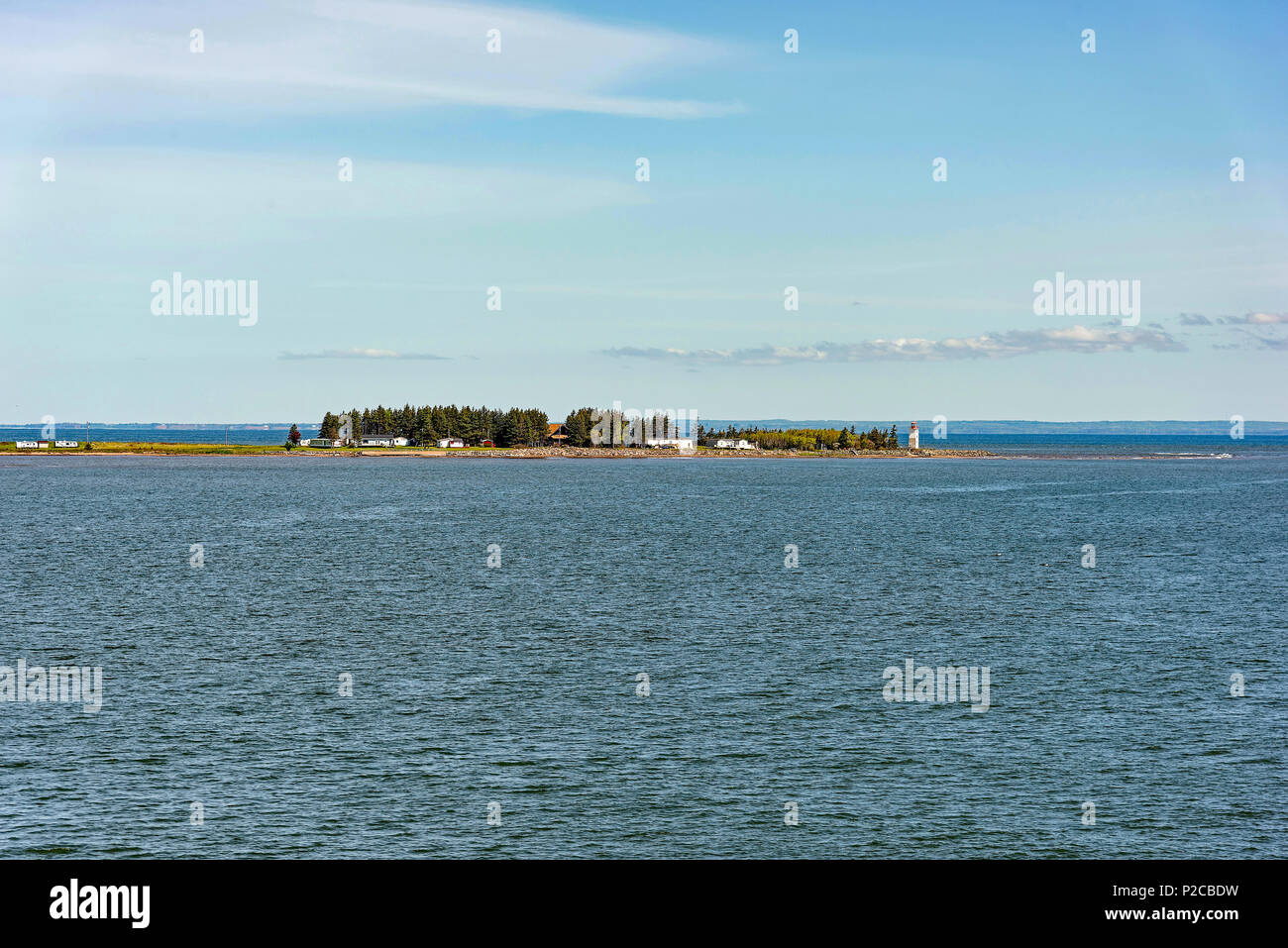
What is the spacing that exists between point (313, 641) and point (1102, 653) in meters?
44.1

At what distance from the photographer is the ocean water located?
1305 inches

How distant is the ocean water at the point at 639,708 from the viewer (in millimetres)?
33156

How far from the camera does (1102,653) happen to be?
58906mm

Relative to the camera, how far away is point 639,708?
1825 inches
